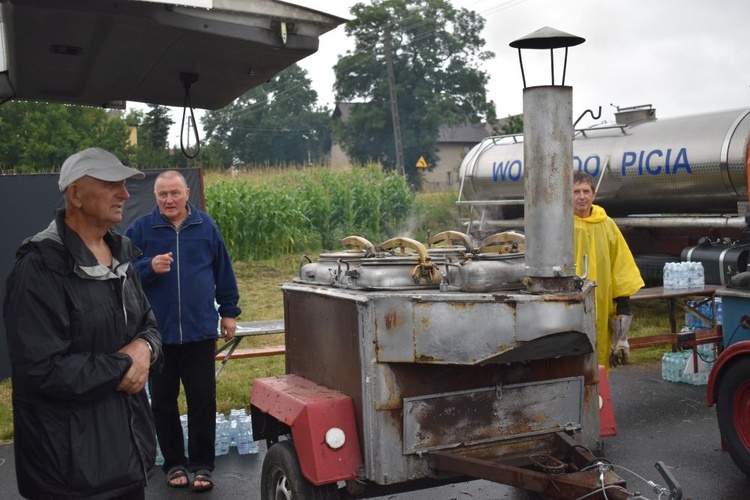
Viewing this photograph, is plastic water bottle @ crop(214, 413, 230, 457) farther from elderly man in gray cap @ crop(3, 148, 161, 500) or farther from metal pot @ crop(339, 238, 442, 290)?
elderly man in gray cap @ crop(3, 148, 161, 500)

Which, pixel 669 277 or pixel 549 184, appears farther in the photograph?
pixel 669 277

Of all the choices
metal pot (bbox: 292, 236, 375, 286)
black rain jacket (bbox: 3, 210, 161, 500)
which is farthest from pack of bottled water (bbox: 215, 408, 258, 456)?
black rain jacket (bbox: 3, 210, 161, 500)

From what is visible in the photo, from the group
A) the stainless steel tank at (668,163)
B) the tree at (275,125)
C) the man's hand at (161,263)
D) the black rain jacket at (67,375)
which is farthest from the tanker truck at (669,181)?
the tree at (275,125)

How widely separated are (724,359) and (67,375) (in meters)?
4.00

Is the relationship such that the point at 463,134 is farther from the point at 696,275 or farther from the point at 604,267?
the point at 604,267

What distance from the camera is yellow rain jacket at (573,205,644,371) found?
16.8 feet

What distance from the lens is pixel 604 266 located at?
5168 mm

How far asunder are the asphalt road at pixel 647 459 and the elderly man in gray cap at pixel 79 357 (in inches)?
90.3

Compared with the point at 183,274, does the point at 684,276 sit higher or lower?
lower

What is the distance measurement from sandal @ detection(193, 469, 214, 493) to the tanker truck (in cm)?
656

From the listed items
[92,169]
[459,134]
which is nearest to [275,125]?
[459,134]

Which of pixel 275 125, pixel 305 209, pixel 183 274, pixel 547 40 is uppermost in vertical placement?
pixel 275 125

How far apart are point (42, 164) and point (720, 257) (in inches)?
884

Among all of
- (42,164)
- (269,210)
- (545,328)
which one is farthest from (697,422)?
(42,164)
